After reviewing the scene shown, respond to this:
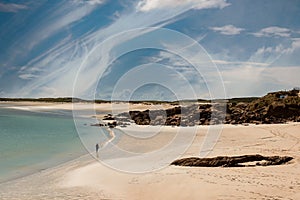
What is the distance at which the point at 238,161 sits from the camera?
1363 centimetres

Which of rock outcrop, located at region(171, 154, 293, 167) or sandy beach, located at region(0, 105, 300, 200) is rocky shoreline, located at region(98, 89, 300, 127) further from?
rock outcrop, located at region(171, 154, 293, 167)

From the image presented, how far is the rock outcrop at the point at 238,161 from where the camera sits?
13.3 metres

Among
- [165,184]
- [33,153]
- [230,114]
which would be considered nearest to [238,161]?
[165,184]

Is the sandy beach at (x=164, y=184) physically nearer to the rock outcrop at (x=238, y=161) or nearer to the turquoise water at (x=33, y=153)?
the rock outcrop at (x=238, y=161)

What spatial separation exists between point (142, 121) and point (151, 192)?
1091 inches

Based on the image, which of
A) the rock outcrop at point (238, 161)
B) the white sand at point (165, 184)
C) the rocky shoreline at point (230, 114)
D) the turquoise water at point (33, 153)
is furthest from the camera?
the rocky shoreline at point (230, 114)

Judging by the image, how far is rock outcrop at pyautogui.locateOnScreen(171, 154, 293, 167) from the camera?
13344 millimetres

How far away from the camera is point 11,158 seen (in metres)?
17.8

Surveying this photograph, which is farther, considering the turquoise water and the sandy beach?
the turquoise water

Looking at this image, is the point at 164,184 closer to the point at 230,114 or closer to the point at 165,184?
the point at 165,184

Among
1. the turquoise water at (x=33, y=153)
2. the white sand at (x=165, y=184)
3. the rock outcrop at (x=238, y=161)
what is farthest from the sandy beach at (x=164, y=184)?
the turquoise water at (x=33, y=153)

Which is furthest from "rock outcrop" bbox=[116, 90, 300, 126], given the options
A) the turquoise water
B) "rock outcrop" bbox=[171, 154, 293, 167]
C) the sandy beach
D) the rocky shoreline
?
"rock outcrop" bbox=[171, 154, 293, 167]

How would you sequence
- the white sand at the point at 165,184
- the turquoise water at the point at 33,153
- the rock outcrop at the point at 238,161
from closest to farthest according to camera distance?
the white sand at the point at 165,184 < the rock outcrop at the point at 238,161 < the turquoise water at the point at 33,153

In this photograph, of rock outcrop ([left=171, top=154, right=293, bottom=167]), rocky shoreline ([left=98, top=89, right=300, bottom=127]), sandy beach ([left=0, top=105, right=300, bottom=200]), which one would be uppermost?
rocky shoreline ([left=98, top=89, right=300, bottom=127])
